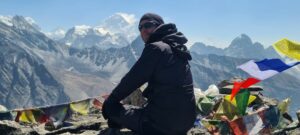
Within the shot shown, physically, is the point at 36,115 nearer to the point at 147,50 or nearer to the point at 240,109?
the point at 240,109

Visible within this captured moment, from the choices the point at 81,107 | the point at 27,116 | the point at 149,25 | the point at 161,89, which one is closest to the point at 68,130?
the point at 149,25

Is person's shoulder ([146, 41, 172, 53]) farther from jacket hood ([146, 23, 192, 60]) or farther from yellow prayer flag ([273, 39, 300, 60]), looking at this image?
yellow prayer flag ([273, 39, 300, 60])

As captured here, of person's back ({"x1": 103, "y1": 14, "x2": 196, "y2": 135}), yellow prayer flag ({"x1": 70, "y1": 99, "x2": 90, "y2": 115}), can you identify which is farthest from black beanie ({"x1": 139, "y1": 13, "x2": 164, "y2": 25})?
yellow prayer flag ({"x1": 70, "y1": 99, "x2": 90, "y2": 115})

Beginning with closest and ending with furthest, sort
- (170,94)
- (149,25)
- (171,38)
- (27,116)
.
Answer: (170,94), (171,38), (149,25), (27,116)

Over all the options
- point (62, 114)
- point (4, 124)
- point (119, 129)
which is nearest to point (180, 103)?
point (119, 129)

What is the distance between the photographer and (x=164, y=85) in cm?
947

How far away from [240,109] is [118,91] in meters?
7.22

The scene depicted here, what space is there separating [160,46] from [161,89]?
0.88 m

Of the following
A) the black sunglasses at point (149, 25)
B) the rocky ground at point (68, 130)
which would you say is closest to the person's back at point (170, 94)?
the black sunglasses at point (149, 25)

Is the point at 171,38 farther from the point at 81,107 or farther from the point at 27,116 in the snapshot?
the point at 81,107

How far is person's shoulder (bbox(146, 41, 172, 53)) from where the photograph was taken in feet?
30.4

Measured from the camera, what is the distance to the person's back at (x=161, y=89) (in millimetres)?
9320

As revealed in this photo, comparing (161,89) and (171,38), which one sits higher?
(171,38)

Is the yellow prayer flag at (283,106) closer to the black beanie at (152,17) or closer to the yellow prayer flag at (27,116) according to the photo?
the black beanie at (152,17)
